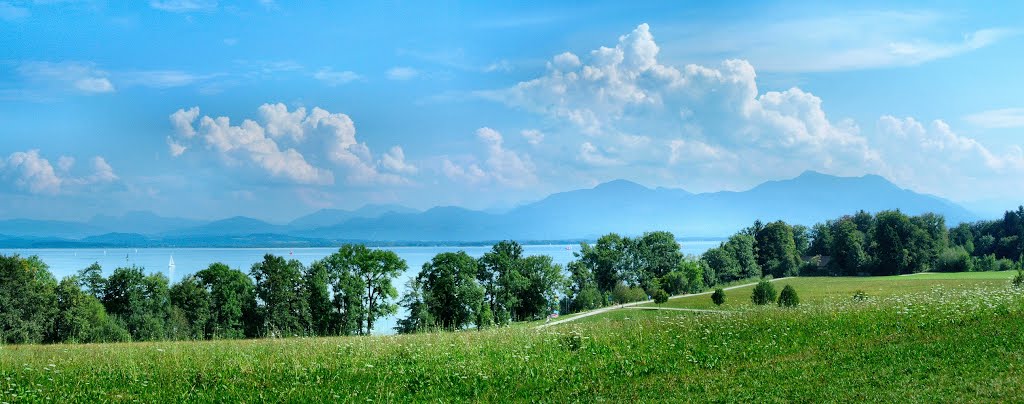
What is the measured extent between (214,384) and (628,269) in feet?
236

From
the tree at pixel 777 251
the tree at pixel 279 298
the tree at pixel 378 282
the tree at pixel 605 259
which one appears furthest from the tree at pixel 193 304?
the tree at pixel 777 251

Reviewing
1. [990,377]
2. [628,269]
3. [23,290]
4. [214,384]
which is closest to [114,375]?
[214,384]

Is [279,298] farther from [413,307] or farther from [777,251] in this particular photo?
[777,251]

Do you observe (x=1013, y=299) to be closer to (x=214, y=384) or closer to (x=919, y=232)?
(x=214, y=384)

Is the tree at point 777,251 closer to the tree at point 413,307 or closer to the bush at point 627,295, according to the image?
the bush at point 627,295

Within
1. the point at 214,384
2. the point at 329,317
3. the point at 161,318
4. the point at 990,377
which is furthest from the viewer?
the point at 329,317

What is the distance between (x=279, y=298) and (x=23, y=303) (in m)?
14.2

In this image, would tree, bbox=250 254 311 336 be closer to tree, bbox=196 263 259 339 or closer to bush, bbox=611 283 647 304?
tree, bbox=196 263 259 339

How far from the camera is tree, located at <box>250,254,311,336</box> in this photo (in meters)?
47.1

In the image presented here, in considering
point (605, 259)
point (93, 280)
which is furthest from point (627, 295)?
point (93, 280)

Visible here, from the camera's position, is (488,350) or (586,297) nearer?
(488,350)

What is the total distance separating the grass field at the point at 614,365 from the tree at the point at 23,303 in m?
25.0

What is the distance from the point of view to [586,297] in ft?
219

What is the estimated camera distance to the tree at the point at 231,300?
4666 centimetres
